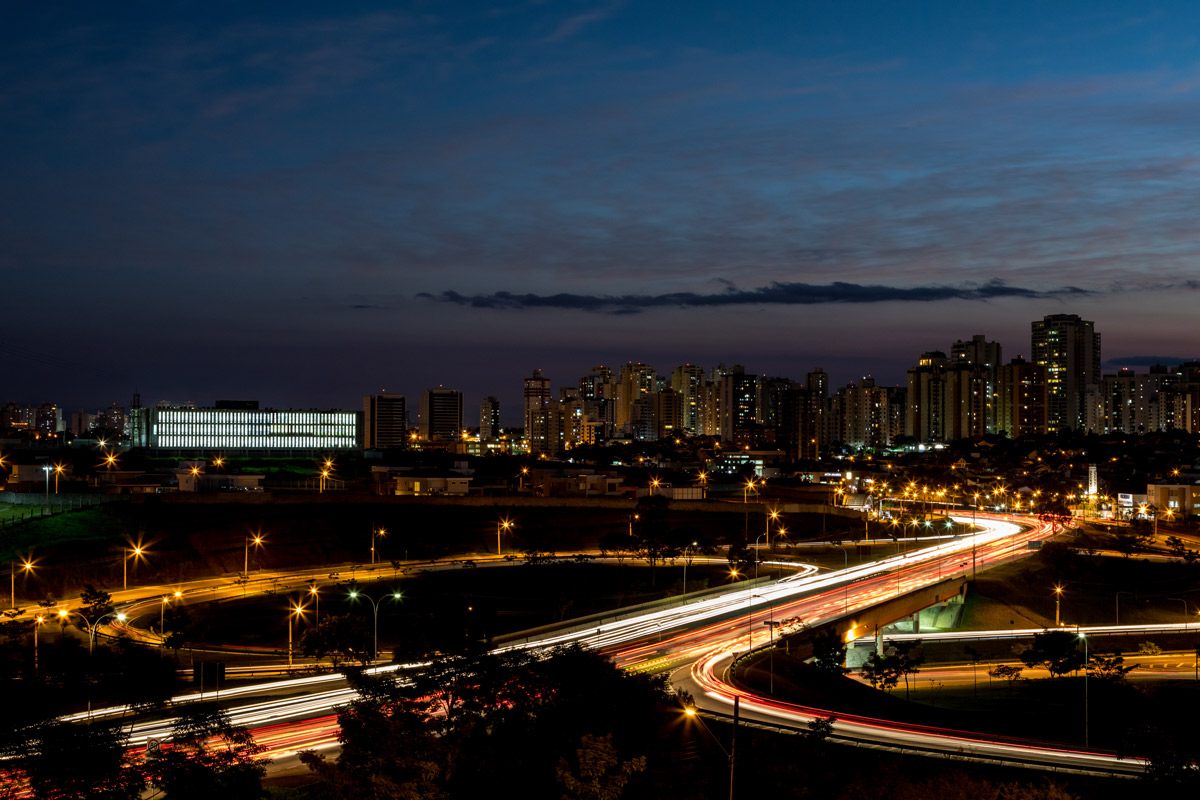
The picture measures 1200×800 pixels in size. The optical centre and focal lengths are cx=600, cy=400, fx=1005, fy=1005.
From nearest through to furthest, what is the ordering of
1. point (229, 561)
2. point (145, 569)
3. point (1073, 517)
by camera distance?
point (145, 569), point (229, 561), point (1073, 517)

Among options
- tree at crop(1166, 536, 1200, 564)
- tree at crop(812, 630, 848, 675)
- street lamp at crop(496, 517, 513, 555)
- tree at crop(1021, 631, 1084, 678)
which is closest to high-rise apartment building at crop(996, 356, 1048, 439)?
tree at crop(1166, 536, 1200, 564)

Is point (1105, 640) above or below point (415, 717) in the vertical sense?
below

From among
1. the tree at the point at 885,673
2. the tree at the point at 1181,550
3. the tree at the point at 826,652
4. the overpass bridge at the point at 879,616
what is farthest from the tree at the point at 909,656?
the tree at the point at 1181,550

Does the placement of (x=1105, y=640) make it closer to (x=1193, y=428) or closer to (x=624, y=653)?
(x=624, y=653)

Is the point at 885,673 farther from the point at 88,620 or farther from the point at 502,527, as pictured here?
the point at 502,527

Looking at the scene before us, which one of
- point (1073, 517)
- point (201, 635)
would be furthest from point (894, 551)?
point (201, 635)

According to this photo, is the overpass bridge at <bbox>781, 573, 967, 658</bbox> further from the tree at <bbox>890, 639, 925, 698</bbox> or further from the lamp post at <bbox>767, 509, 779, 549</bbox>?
the lamp post at <bbox>767, 509, 779, 549</bbox>
